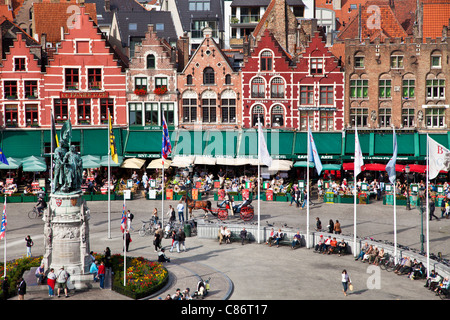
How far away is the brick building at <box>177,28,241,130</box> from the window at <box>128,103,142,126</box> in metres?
3.57

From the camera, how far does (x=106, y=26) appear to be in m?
83.6

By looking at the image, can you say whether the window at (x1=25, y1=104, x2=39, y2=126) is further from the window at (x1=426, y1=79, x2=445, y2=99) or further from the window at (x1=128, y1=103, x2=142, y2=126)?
the window at (x1=426, y1=79, x2=445, y2=99)

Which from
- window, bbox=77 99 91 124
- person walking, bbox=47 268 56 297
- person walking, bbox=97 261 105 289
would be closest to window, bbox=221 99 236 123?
window, bbox=77 99 91 124

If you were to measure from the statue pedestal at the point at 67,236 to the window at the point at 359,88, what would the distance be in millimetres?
35837

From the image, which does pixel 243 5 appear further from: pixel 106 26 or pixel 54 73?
pixel 54 73

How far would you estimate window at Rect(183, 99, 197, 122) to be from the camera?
6625cm

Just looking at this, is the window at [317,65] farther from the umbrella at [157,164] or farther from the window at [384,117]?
the umbrella at [157,164]

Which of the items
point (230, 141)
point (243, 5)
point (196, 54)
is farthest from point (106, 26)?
point (230, 141)

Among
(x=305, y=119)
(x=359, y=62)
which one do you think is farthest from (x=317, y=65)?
(x=305, y=119)

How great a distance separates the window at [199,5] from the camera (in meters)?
86.4

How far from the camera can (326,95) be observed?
6594 cm

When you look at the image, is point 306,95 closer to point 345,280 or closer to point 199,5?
point 199,5

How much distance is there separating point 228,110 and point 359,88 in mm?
11603

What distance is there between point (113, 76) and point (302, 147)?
57.3 feet
